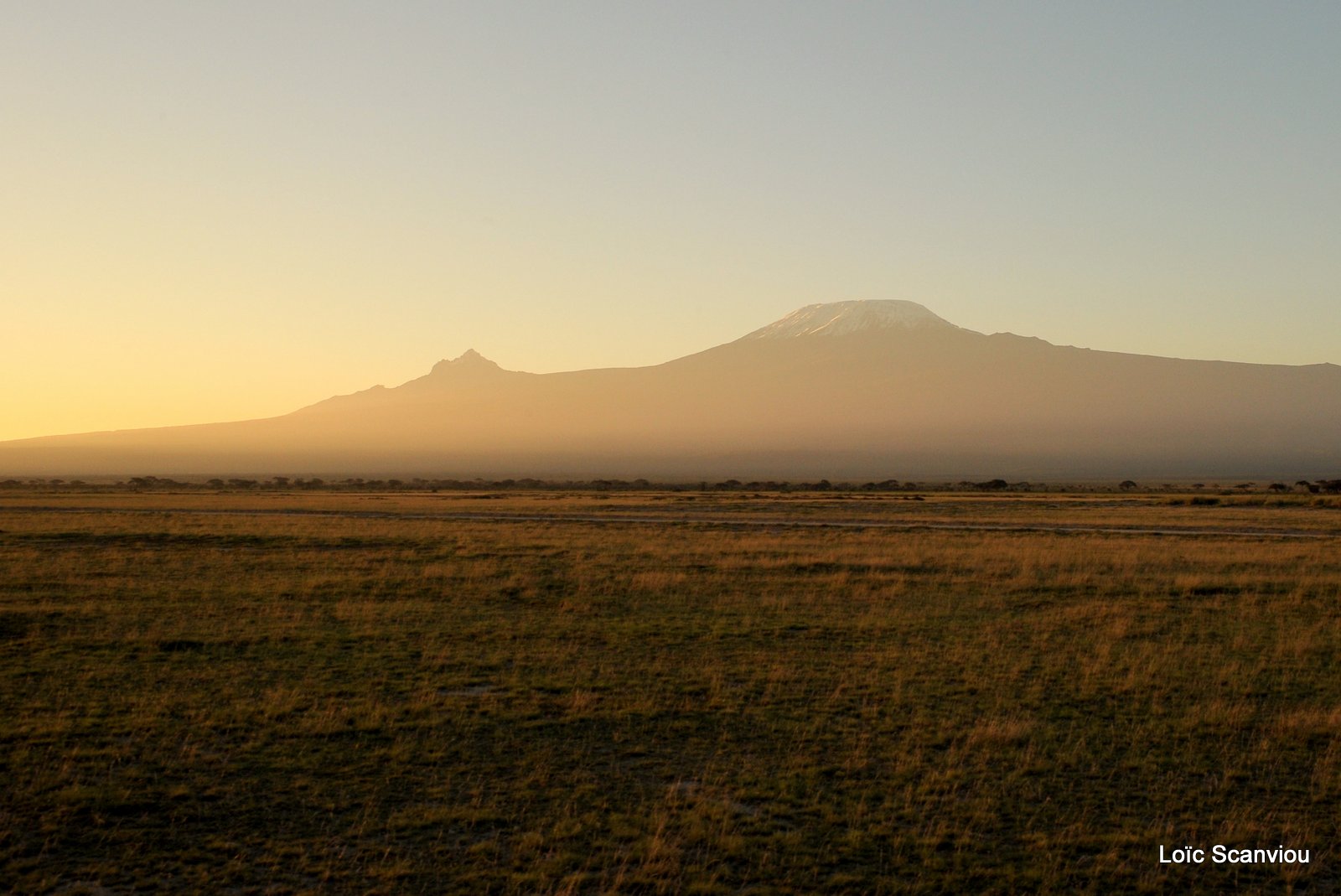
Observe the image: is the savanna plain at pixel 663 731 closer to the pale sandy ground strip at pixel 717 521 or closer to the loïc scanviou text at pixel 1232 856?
the loïc scanviou text at pixel 1232 856

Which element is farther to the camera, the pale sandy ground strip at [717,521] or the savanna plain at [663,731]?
the pale sandy ground strip at [717,521]

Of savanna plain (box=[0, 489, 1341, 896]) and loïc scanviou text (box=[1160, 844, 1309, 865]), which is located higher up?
savanna plain (box=[0, 489, 1341, 896])

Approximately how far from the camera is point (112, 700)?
11.8m

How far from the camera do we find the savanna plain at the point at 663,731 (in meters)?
7.46

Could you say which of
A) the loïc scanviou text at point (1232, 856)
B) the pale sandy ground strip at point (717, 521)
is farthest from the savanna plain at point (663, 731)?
the pale sandy ground strip at point (717, 521)

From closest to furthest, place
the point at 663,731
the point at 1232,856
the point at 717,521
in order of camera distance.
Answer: the point at 1232,856, the point at 663,731, the point at 717,521

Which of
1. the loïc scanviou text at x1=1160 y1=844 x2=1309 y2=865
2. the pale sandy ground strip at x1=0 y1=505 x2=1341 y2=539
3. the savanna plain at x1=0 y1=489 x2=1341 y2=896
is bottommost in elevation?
the loïc scanviou text at x1=1160 y1=844 x2=1309 y2=865

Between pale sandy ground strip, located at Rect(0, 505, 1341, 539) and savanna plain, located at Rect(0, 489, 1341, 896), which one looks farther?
pale sandy ground strip, located at Rect(0, 505, 1341, 539)

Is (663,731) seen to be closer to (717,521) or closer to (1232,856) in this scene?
(1232,856)

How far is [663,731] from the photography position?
10.9m

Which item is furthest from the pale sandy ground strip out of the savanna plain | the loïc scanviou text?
the loïc scanviou text

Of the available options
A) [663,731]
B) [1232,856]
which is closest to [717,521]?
[663,731]

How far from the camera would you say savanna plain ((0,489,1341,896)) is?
746cm

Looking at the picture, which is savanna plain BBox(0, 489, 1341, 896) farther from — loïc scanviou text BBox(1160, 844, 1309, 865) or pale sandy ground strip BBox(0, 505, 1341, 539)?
pale sandy ground strip BBox(0, 505, 1341, 539)
